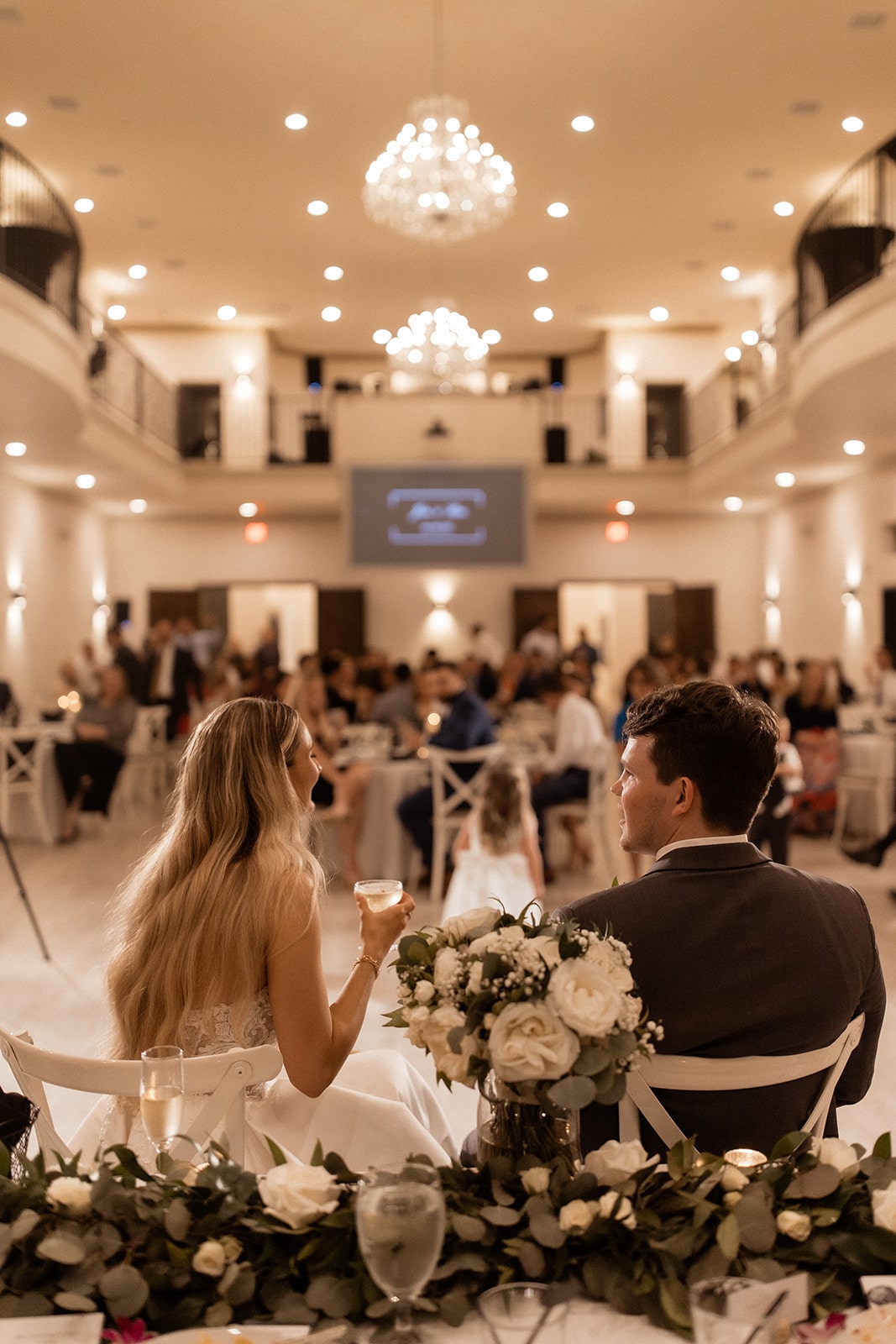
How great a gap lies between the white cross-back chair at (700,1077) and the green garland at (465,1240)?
235 millimetres

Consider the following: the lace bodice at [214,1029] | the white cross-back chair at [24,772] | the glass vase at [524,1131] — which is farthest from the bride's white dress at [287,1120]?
the white cross-back chair at [24,772]

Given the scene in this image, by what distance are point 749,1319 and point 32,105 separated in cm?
1094

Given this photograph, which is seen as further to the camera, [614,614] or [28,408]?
[614,614]

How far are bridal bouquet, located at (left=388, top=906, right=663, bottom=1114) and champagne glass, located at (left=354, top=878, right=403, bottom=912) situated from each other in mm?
678

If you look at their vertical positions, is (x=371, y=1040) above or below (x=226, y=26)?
below

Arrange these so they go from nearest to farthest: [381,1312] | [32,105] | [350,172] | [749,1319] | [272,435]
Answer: [749,1319] → [381,1312] → [32,105] → [350,172] → [272,435]

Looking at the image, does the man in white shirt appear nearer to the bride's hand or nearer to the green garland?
the bride's hand

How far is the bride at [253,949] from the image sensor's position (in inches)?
78.1

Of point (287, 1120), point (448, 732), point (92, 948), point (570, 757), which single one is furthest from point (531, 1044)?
point (570, 757)

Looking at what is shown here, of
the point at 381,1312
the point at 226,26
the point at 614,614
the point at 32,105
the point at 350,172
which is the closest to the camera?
the point at 381,1312

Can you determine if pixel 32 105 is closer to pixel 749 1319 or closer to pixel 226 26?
pixel 226 26

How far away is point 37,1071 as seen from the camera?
1758 millimetres

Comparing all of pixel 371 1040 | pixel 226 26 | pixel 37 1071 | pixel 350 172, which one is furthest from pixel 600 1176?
pixel 350 172

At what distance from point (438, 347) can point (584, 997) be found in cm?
1038
